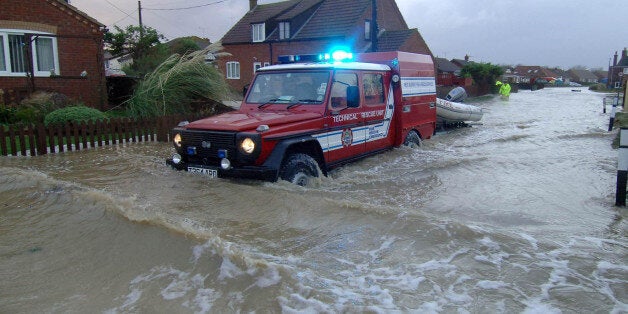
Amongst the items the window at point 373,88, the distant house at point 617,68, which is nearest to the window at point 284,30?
the window at point 373,88

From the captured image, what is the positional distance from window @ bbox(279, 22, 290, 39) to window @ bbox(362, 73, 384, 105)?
90.5 feet

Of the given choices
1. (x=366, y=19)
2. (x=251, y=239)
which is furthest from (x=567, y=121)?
(x=251, y=239)

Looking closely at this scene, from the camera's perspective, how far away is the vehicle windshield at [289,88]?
708cm

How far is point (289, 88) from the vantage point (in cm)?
730

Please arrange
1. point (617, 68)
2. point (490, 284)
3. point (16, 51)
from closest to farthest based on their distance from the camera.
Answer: point (490, 284) < point (16, 51) < point (617, 68)

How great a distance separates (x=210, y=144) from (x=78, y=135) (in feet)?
17.7

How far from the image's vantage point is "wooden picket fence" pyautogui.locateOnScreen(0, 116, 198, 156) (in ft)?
29.9

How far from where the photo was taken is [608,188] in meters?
7.32

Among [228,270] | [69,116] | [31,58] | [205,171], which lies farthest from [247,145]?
[31,58]

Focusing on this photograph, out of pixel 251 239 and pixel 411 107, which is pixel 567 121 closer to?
pixel 411 107

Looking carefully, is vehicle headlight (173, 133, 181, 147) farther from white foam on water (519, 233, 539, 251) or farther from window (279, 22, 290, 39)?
window (279, 22, 290, 39)

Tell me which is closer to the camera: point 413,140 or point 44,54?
point 413,140

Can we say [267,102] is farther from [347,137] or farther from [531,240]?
[531,240]

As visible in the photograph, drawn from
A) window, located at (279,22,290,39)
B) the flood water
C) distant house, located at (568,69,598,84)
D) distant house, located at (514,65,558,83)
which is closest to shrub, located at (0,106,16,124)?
the flood water
